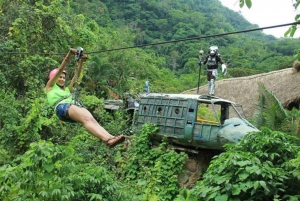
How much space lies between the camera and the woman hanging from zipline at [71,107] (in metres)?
3.52

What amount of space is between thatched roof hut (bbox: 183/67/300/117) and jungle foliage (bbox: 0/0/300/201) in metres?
1.60

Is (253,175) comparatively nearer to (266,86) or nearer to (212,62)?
(212,62)

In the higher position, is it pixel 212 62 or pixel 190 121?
pixel 212 62

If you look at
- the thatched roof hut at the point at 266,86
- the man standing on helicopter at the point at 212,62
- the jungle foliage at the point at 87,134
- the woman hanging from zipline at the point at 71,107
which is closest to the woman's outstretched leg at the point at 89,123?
the woman hanging from zipline at the point at 71,107

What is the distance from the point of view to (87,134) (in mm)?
8555

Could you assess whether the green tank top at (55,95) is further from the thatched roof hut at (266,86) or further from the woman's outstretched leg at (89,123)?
the thatched roof hut at (266,86)

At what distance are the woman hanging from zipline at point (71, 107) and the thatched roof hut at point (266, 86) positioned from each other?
20.2 feet

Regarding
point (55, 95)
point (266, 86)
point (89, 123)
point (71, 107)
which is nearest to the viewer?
point (89, 123)

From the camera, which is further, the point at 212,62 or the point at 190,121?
the point at 212,62

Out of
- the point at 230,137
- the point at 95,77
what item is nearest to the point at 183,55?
the point at 95,77

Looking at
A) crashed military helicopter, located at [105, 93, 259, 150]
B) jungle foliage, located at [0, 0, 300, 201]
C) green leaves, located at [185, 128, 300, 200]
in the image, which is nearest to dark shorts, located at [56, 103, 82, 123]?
jungle foliage, located at [0, 0, 300, 201]

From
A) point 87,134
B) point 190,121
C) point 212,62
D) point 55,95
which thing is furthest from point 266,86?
point 55,95

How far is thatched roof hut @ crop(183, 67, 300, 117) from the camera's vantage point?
9.51 meters

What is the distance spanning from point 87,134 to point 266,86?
5054 mm
